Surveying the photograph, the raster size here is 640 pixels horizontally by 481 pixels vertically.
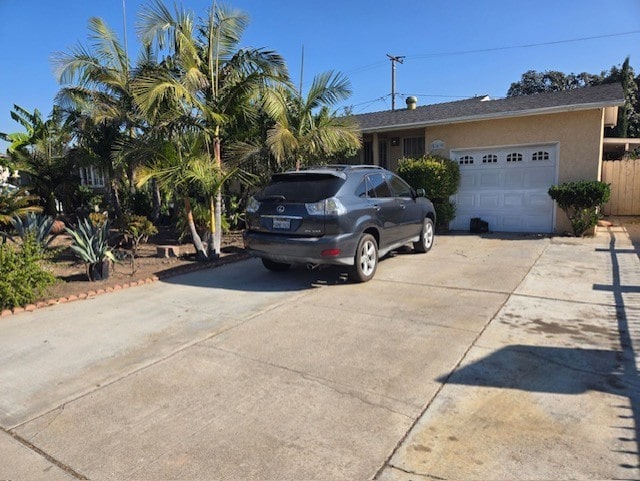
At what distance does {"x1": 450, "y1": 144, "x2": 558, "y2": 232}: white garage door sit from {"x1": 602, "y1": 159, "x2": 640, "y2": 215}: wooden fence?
4.99 meters

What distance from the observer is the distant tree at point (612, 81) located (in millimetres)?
26786

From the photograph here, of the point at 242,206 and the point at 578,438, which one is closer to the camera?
the point at 578,438

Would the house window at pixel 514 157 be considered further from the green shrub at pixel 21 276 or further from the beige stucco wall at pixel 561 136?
the green shrub at pixel 21 276

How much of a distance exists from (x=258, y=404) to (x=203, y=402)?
0.44 metres

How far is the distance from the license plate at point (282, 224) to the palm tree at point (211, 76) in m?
2.34

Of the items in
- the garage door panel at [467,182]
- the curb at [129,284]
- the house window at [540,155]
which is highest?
the house window at [540,155]

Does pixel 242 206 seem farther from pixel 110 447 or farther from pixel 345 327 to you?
pixel 110 447

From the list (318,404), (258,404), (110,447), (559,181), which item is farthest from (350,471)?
(559,181)

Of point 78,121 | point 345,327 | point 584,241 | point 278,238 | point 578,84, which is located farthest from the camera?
point 578,84

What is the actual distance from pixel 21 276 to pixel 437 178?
970 centimetres

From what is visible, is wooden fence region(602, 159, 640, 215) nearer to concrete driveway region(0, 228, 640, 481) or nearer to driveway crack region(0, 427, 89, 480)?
concrete driveway region(0, 228, 640, 481)

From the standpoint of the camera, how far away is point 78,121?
42.2ft

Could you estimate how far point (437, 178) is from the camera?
11.8 meters

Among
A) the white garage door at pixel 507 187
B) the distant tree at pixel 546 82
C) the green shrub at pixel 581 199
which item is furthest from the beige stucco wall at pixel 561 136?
the distant tree at pixel 546 82
